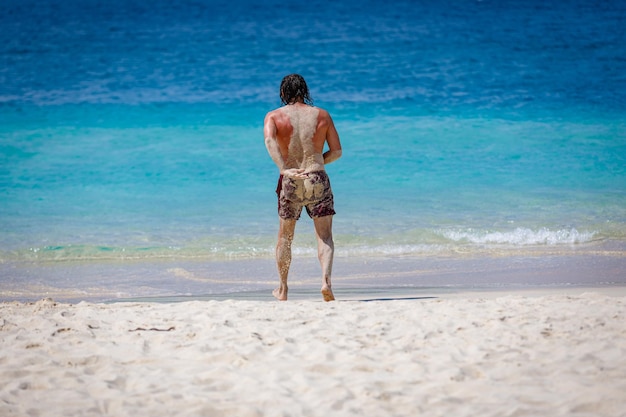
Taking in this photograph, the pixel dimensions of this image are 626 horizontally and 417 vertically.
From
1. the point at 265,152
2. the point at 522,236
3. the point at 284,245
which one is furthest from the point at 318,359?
the point at 265,152

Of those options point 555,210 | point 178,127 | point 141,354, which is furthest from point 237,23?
point 141,354

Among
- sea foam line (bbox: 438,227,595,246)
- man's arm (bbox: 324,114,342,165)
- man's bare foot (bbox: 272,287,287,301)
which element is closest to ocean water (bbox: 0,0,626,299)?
sea foam line (bbox: 438,227,595,246)

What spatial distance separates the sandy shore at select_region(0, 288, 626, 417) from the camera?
2.88m

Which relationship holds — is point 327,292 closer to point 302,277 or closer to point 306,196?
point 306,196

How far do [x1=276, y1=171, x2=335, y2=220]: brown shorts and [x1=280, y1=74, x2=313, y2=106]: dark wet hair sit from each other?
1.72 feet

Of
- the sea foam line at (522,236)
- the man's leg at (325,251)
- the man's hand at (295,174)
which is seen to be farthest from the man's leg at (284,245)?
the sea foam line at (522,236)

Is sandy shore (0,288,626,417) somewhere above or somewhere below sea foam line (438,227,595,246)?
below

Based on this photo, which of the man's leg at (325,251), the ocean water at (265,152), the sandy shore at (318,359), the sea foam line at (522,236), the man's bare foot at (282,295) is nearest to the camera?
the sandy shore at (318,359)

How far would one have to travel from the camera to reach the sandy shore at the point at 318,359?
2881 mm

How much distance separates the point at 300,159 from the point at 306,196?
247 millimetres

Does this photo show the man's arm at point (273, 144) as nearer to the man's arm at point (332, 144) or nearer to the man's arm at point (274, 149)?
the man's arm at point (274, 149)

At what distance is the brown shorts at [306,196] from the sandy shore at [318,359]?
0.65 meters

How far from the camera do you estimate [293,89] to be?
4.88m

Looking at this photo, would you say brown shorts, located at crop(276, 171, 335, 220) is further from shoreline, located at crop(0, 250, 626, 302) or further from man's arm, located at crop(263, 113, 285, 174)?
shoreline, located at crop(0, 250, 626, 302)
